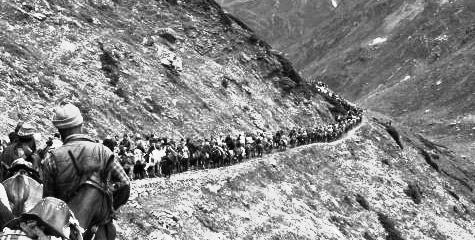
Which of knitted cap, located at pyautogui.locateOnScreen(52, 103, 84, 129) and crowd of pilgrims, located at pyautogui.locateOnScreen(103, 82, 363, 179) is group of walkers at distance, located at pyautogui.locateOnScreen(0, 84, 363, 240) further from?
crowd of pilgrims, located at pyautogui.locateOnScreen(103, 82, 363, 179)

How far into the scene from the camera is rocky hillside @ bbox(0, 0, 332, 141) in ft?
121

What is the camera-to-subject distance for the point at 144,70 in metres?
48.2

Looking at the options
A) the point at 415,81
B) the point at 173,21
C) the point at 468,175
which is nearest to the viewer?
the point at 173,21

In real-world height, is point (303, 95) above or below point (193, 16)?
below

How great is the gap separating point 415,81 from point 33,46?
5556 inches

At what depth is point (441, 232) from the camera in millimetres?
48656

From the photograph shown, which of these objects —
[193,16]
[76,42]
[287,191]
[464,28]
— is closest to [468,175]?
[193,16]

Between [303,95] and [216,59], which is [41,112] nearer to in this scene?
[216,59]

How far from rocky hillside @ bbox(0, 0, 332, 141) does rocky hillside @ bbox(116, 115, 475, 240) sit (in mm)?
7281

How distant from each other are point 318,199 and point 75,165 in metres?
35.6

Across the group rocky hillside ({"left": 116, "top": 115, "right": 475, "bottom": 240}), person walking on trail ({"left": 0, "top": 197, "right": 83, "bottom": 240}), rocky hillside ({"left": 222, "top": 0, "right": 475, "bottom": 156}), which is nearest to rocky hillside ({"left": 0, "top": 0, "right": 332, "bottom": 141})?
rocky hillside ({"left": 116, "top": 115, "right": 475, "bottom": 240})

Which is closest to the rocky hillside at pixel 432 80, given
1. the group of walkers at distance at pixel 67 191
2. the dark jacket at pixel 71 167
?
the group of walkers at distance at pixel 67 191

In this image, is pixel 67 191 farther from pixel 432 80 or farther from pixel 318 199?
pixel 432 80

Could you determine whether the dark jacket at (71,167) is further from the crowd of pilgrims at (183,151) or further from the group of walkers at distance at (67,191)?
the crowd of pilgrims at (183,151)
